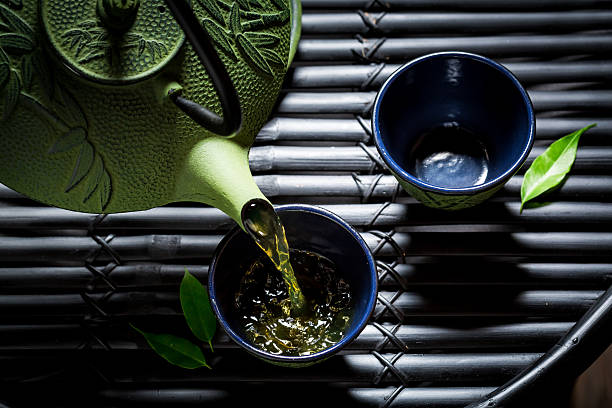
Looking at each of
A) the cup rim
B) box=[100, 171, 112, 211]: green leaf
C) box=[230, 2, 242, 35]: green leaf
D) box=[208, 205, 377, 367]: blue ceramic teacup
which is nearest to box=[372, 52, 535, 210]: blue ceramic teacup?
the cup rim

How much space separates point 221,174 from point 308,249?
0.21 meters

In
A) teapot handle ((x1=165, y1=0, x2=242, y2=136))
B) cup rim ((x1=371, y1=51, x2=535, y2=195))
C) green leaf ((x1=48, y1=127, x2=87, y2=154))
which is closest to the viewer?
teapot handle ((x1=165, y1=0, x2=242, y2=136))

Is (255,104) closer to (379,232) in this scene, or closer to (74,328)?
(379,232)

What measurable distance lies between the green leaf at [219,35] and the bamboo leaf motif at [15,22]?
0.54ft

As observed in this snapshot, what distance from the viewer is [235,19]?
62cm

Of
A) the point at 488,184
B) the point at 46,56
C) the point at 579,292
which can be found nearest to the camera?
the point at 46,56

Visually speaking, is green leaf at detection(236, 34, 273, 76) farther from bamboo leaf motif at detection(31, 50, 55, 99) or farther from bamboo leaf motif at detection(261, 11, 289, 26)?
bamboo leaf motif at detection(31, 50, 55, 99)

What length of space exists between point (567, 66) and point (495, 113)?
0.52 feet

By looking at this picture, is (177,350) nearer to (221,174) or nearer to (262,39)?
(221,174)

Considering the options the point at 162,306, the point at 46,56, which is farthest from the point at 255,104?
the point at 162,306

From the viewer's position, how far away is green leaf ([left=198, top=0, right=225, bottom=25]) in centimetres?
60

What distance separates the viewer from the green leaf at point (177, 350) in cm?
78

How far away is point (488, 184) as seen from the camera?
72cm

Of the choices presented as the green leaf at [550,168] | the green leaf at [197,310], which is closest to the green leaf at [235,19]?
the green leaf at [197,310]
